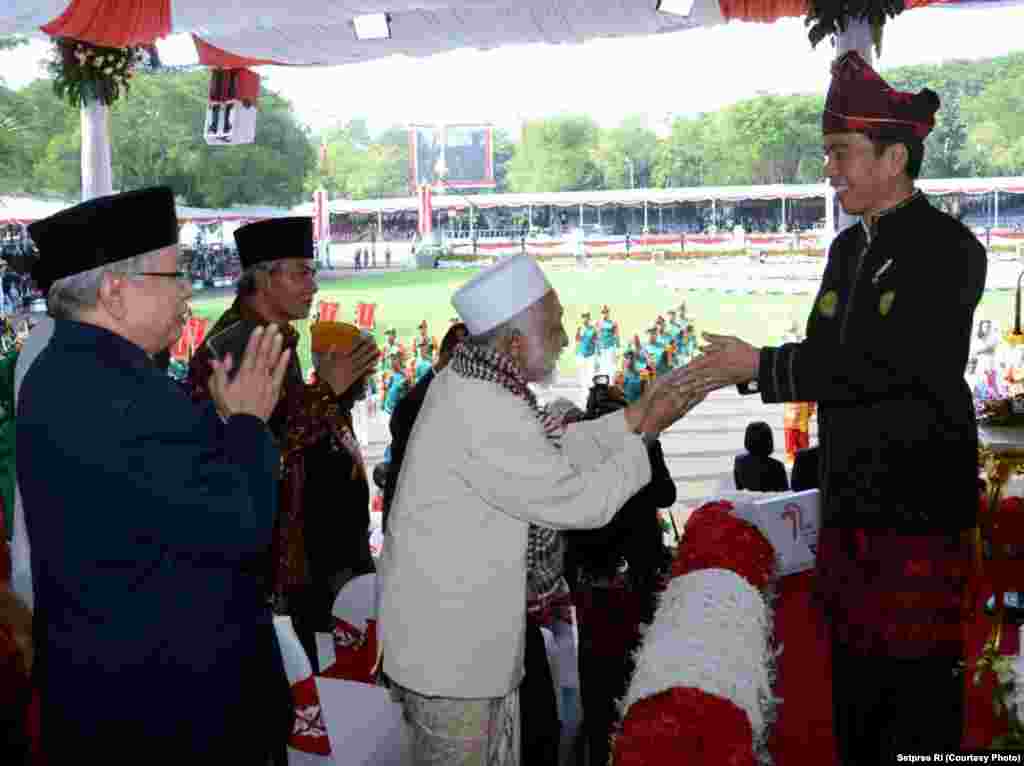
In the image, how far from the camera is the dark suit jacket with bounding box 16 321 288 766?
1.58 metres

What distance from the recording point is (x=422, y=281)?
45.0 ft

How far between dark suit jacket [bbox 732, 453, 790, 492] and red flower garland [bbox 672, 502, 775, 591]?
143 cm

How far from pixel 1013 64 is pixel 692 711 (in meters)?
9.91

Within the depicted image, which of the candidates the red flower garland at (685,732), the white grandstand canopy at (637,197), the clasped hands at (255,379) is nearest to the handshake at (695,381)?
the red flower garland at (685,732)

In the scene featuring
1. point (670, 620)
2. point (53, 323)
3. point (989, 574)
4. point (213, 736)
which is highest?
point (53, 323)

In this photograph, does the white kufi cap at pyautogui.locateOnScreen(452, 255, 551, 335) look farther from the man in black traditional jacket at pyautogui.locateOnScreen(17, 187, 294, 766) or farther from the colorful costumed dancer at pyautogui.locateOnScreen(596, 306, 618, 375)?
the colorful costumed dancer at pyautogui.locateOnScreen(596, 306, 618, 375)

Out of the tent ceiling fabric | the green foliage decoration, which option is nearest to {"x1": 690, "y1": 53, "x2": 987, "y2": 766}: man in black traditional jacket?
the tent ceiling fabric

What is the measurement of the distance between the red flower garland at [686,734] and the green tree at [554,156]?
11.5 meters

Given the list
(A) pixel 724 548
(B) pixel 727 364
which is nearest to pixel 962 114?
(A) pixel 724 548

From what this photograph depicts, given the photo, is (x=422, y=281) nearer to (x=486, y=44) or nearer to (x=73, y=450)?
(x=486, y=44)

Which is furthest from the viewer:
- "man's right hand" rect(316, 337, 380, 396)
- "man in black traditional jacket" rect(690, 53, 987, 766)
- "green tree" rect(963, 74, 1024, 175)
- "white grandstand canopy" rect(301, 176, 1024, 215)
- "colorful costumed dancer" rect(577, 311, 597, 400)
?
"white grandstand canopy" rect(301, 176, 1024, 215)

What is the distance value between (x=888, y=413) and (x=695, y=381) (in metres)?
0.36

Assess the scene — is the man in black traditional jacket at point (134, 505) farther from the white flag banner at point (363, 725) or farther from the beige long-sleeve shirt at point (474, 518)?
the white flag banner at point (363, 725)

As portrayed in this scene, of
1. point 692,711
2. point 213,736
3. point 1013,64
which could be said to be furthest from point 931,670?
point 1013,64
